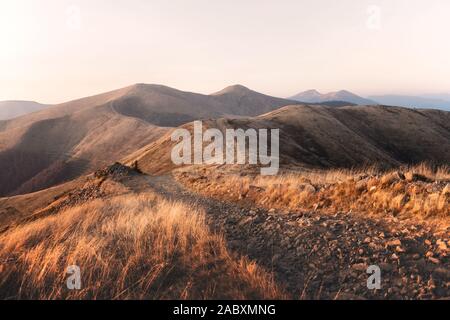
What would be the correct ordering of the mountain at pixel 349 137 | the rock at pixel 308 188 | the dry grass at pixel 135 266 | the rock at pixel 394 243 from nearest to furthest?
the dry grass at pixel 135 266 < the rock at pixel 394 243 < the rock at pixel 308 188 < the mountain at pixel 349 137

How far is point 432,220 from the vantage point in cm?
716

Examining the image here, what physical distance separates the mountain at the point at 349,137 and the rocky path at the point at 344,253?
27820mm

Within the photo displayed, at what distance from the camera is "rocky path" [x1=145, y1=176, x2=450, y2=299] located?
458cm

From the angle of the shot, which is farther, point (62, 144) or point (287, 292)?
point (62, 144)

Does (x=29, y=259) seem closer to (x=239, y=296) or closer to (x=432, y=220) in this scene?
(x=239, y=296)

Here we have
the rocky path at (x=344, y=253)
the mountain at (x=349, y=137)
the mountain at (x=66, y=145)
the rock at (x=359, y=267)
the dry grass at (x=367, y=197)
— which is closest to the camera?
the rocky path at (x=344, y=253)

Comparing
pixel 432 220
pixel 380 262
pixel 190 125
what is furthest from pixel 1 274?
pixel 190 125

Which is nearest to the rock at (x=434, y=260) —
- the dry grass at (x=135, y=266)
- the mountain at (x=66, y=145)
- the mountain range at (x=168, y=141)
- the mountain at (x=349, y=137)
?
the dry grass at (x=135, y=266)

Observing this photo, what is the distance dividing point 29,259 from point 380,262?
5.87 meters

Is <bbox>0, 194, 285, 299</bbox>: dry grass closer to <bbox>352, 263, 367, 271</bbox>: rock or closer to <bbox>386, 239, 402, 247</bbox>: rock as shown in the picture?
<bbox>352, 263, 367, 271</bbox>: rock

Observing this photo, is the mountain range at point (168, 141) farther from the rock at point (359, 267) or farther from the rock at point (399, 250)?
the rock at point (359, 267)

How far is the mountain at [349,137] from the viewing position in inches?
1784

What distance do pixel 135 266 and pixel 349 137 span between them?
2334 inches

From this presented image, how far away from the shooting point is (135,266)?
5102 millimetres
